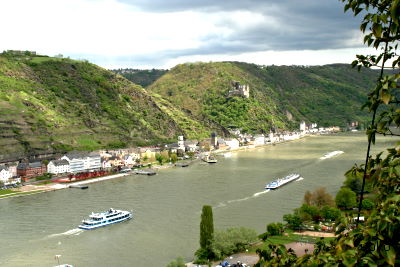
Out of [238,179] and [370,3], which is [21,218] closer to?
[238,179]

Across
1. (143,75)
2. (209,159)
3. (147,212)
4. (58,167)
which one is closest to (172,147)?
(209,159)

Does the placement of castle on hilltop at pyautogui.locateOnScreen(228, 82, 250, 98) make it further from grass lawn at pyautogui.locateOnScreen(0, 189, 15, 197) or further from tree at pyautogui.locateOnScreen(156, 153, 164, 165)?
grass lawn at pyautogui.locateOnScreen(0, 189, 15, 197)

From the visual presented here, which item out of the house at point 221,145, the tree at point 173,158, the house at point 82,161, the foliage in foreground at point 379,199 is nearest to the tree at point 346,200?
the foliage in foreground at point 379,199

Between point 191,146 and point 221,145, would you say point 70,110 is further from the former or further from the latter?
point 221,145

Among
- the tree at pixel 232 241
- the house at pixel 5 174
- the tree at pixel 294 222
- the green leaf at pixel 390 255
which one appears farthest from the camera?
the house at pixel 5 174

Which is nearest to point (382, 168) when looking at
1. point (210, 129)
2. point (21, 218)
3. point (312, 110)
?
point (21, 218)

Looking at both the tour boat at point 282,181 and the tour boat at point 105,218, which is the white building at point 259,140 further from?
the tour boat at point 105,218
